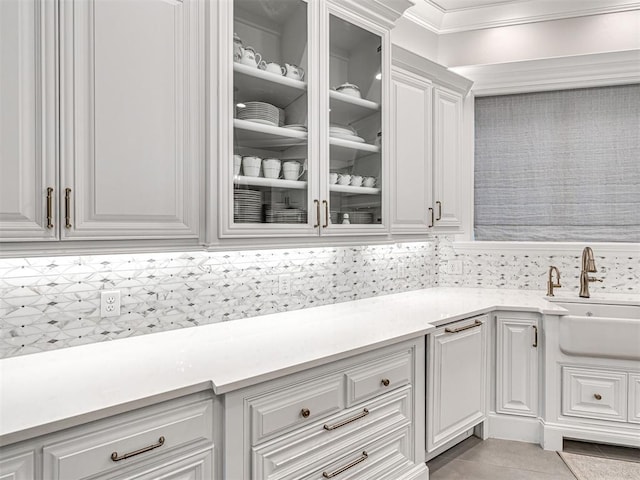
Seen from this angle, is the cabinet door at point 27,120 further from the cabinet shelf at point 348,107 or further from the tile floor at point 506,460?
the tile floor at point 506,460

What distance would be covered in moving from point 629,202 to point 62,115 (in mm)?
3557

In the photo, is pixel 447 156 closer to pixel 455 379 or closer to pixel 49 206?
pixel 455 379

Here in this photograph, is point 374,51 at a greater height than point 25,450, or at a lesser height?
greater

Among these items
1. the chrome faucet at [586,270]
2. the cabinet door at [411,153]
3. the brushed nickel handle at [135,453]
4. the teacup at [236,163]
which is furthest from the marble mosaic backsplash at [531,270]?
the brushed nickel handle at [135,453]

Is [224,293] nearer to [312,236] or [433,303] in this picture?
[312,236]

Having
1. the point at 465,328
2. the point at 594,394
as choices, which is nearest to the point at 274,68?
the point at 465,328

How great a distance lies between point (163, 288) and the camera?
74.8 inches

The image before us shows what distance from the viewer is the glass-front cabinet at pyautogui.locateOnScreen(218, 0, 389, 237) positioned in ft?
5.84

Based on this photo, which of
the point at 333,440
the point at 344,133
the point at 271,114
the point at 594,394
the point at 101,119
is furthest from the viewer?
the point at 594,394

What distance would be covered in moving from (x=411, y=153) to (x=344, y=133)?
65 cm

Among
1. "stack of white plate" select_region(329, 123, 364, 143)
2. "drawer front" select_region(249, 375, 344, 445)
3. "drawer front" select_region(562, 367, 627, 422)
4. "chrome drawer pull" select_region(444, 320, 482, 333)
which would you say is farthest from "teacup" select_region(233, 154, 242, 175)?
"drawer front" select_region(562, 367, 627, 422)

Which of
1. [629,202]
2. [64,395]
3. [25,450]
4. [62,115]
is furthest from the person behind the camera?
[629,202]

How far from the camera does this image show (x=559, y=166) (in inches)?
130


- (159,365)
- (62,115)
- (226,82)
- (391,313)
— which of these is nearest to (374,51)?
(226,82)
